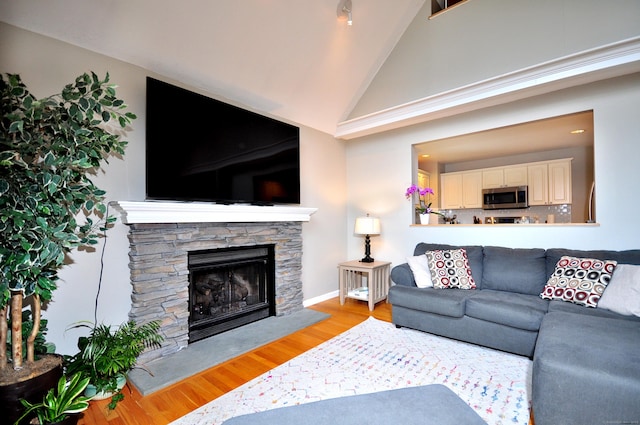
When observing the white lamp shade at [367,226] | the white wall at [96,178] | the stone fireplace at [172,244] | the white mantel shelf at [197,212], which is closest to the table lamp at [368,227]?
the white lamp shade at [367,226]

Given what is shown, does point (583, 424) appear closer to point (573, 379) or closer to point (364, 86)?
point (573, 379)

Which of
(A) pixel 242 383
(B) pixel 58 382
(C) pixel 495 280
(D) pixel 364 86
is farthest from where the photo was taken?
(D) pixel 364 86

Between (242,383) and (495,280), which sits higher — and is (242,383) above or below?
below

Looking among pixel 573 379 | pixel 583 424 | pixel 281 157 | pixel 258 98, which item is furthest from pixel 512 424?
pixel 258 98

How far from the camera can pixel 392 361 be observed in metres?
2.46

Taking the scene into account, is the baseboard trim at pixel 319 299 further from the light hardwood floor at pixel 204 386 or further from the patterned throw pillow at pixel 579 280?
the patterned throw pillow at pixel 579 280

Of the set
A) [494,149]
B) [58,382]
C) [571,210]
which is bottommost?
[58,382]

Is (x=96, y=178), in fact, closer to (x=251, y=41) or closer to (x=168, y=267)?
(x=168, y=267)

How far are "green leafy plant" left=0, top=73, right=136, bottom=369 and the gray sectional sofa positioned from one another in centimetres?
273

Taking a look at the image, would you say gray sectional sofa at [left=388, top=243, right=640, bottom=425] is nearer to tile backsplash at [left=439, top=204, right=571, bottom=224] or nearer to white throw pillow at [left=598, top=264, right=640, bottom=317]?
white throw pillow at [left=598, top=264, right=640, bottom=317]

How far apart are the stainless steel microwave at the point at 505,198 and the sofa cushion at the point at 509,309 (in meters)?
3.51

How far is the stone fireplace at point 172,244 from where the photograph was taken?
2.39 meters

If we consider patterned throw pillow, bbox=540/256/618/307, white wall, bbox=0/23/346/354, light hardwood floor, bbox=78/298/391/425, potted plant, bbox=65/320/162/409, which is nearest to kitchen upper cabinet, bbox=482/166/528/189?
patterned throw pillow, bbox=540/256/618/307

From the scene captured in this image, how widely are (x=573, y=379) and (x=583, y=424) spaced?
217 mm
